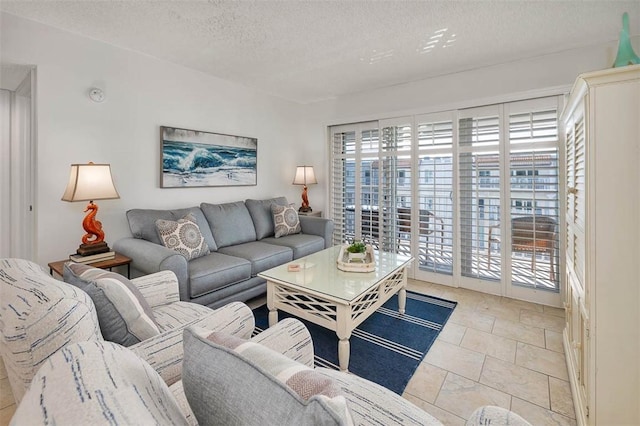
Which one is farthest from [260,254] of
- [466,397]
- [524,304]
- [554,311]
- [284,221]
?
[554,311]

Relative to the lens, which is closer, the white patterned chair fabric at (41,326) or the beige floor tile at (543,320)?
the white patterned chair fabric at (41,326)

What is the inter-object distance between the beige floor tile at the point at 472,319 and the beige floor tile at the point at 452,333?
2.9 inches

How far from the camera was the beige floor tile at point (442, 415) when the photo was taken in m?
1.57

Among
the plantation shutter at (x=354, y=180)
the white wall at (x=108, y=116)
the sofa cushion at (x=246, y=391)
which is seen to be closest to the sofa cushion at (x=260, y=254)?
the white wall at (x=108, y=116)

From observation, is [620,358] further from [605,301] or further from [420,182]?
[420,182]

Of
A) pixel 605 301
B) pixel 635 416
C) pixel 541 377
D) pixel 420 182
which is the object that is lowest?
pixel 541 377

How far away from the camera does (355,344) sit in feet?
7.50

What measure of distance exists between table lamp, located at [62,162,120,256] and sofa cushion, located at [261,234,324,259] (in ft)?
5.29

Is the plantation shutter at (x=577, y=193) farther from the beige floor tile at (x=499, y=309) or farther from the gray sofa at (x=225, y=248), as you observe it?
the gray sofa at (x=225, y=248)

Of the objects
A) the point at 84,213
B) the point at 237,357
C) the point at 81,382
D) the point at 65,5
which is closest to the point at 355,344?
the point at 237,357

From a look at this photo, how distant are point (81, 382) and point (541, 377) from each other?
2415 millimetres

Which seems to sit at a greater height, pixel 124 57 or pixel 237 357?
pixel 124 57

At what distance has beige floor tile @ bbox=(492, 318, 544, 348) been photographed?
2357mm

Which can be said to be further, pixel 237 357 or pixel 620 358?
pixel 620 358
